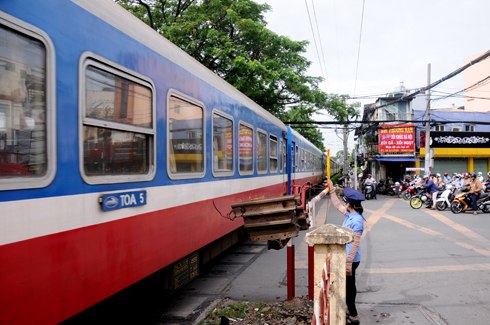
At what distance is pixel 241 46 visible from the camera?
1723cm

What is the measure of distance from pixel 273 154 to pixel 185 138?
19.1 ft

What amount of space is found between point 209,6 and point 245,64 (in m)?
3.24

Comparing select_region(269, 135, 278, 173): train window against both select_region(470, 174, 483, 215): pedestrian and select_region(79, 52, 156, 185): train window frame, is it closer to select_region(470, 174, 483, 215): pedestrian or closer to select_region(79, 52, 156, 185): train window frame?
select_region(79, 52, 156, 185): train window frame

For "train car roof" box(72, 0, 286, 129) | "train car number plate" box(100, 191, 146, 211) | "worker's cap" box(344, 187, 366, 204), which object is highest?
"train car roof" box(72, 0, 286, 129)

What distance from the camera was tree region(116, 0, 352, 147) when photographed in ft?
54.5

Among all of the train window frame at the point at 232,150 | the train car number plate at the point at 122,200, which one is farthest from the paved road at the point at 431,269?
the train car number plate at the point at 122,200

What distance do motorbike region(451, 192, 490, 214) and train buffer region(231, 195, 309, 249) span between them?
12.5 metres

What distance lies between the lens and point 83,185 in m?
3.03

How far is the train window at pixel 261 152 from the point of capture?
876 cm

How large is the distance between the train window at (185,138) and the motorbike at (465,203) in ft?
43.1

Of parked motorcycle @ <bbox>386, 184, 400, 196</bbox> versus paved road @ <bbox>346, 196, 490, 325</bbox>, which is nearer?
paved road @ <bbox>346, 196, 490, 325</bbox>

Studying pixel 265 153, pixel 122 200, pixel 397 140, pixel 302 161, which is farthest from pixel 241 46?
pixel 397 140

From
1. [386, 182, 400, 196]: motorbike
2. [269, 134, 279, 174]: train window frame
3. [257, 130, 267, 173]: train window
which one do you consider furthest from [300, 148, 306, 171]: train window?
[386, 182, 400, 196]: motorbike

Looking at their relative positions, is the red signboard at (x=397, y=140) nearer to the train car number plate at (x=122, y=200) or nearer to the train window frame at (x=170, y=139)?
the train window frame at (x=170, y=139)
